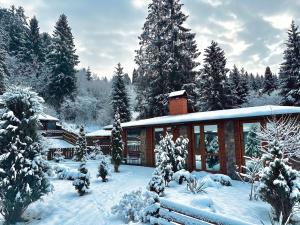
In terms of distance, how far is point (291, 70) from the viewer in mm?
29281

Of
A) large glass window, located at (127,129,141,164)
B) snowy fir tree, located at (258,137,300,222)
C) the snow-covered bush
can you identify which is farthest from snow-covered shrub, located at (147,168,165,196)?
large glass window, located at (127,129,141,164)

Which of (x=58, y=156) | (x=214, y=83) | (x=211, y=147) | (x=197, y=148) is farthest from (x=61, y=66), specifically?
(x=211, y=147)

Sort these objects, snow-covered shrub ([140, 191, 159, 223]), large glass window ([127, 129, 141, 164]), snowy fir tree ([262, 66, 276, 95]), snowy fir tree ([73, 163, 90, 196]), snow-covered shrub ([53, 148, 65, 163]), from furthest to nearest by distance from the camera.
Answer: snowy fir tree ([262, 66, 276, 95]) < snow-covered shrub ([53, 148, 65, 163]) < large glass window ([127, 129, 141, 164]) < snowy fir tree ([73, 163, 90, 196]) < snow-covered shrub ([140, 191, 159, 223])

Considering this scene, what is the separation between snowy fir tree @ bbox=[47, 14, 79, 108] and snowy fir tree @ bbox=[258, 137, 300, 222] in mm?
36957

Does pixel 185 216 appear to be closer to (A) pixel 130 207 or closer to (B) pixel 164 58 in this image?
(A) pixel 130 207

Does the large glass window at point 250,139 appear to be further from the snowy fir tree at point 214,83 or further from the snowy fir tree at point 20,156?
the snowy fir tree at point 214,83

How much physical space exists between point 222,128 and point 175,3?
24.9 meters

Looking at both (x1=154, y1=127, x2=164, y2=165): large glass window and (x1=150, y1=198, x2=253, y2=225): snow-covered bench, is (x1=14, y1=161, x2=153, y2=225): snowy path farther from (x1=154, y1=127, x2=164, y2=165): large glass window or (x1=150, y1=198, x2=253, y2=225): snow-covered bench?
(x1=154, y1=127, x2=164, y2=165): large glass window

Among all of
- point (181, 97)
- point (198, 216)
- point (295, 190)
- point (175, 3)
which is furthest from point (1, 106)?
point (175, 3)

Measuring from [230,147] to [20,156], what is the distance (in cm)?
1011

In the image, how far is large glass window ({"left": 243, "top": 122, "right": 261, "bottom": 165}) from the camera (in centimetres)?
1305

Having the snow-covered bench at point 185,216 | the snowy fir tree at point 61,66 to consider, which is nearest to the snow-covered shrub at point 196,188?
the snow-covered bench at point 185,216

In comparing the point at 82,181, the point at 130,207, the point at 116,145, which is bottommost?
the point at 130,207

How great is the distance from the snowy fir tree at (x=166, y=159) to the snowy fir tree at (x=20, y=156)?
5156 millimetres
